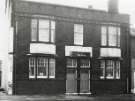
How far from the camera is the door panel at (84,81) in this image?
95.7 feet

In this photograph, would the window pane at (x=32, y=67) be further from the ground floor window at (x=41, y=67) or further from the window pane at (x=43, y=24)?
the window pane at (x=43, y=24)

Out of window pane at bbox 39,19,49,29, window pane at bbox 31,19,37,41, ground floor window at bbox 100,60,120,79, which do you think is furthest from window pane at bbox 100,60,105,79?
window pane at bbox 31,19,37,41

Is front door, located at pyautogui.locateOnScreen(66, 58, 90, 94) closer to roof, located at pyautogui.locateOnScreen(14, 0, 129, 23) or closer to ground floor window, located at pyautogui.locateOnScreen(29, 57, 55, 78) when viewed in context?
ground floor window, located at pyautogui.locateOnScreen(29, 57, 55, 78)

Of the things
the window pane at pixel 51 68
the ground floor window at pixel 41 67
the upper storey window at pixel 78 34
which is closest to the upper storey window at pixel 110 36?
the upper storey window at pixel 78 34

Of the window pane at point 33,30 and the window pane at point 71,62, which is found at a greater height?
the window pane at point 33,30

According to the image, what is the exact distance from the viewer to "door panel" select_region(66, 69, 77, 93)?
28625 mm

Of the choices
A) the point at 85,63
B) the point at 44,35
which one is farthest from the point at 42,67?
the point at 85,63

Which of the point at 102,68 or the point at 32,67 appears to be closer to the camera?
the point at 32,67

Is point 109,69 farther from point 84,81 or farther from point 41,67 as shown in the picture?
point 41,67

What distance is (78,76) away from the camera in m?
28.9

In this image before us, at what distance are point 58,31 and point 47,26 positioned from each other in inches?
46.7

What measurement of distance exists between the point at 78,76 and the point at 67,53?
238cm

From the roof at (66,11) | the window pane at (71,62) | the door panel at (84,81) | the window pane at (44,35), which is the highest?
the roof at (66,11)

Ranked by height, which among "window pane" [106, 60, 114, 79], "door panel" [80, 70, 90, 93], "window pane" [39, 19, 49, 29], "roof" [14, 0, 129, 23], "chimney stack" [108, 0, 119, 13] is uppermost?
"chimney stack" [108, 0, 119, 13]
